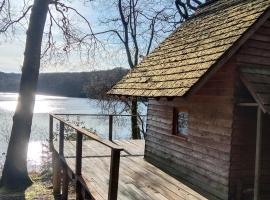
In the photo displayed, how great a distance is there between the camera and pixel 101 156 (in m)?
12.5

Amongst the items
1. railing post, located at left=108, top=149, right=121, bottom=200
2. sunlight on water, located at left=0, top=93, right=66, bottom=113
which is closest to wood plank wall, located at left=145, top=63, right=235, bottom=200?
railing post, located at left=108, top=149, right=121, bottom=200

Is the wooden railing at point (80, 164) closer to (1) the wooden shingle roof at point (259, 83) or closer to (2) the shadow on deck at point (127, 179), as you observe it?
(2) the shadow on deck at point (127, 179)

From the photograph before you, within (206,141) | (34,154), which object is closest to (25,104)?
(206,141)

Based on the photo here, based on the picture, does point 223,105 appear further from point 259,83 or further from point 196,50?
point 196,50

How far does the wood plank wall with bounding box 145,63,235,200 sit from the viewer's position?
860 centimetres

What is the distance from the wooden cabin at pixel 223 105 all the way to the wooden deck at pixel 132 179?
22.0 inches

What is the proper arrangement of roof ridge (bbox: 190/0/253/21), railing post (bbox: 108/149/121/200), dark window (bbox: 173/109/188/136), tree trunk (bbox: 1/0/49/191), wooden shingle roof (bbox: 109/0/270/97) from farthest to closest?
tree trunk (bbox: 1/0/49/191) → roof ridge (bbox: 190/0/253/21) → dark window (bbox: 173/109/188/136) → wooden shingle roof (bbox: 109/0/270/97) → railing post (bbox: 108/149/121/200)

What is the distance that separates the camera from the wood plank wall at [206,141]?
28.2ft

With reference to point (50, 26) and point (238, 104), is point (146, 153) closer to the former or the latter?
point (238, 104)

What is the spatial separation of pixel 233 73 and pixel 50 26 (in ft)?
41.9

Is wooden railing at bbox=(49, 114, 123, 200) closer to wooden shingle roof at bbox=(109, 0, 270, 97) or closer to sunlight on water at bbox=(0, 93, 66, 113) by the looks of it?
wooden shingle roof at bbox=(109, 0, 270, 97)

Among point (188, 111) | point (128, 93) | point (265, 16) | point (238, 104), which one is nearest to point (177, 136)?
point (188, 111)

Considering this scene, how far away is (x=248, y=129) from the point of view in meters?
8.58

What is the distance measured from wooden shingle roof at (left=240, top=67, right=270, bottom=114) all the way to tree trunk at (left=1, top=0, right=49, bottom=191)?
29.6ft
